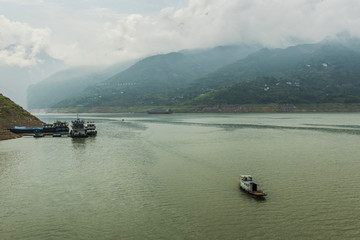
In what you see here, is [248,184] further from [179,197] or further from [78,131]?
[78,131]

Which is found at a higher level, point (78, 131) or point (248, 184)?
point (78, 131)

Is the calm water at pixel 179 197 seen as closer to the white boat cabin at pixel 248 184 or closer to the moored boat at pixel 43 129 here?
the white boat cabin at pixel 248 184

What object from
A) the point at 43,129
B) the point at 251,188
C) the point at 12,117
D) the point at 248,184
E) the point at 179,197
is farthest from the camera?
the point at 12,117

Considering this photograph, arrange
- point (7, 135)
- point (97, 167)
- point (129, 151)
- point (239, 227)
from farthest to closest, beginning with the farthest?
point (7, 135), point (129, 151), point (97, 167), point (239, 227)

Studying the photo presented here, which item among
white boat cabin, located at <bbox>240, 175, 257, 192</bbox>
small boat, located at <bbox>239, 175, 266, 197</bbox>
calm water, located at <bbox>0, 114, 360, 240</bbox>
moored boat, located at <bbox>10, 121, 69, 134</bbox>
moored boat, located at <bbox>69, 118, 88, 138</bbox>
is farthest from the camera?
moored boat, located at <bbox>10, 121, 69, 134</bbox>

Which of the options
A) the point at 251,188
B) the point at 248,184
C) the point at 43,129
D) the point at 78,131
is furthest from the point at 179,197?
the point at 43,129

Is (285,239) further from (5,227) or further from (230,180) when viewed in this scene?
(5,227)

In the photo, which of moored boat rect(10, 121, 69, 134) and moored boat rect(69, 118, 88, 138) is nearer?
moored boat rect(69, 118, 88, 138)

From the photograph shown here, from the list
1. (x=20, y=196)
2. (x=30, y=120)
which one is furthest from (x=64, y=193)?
(x=30, y=120)

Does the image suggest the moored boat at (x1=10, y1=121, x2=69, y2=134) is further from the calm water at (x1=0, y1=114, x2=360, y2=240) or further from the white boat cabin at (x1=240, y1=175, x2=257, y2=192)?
the white boat cabin at (x1=240, y1=175, x2=257, y2=192)

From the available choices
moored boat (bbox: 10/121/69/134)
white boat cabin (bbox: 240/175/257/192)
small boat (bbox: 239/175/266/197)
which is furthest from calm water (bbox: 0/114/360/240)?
moored boat (bbox: 10/121/69/134)

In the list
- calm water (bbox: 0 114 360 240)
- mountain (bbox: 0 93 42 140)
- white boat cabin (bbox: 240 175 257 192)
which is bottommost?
calm water (bbox: 0 114 360 240)
